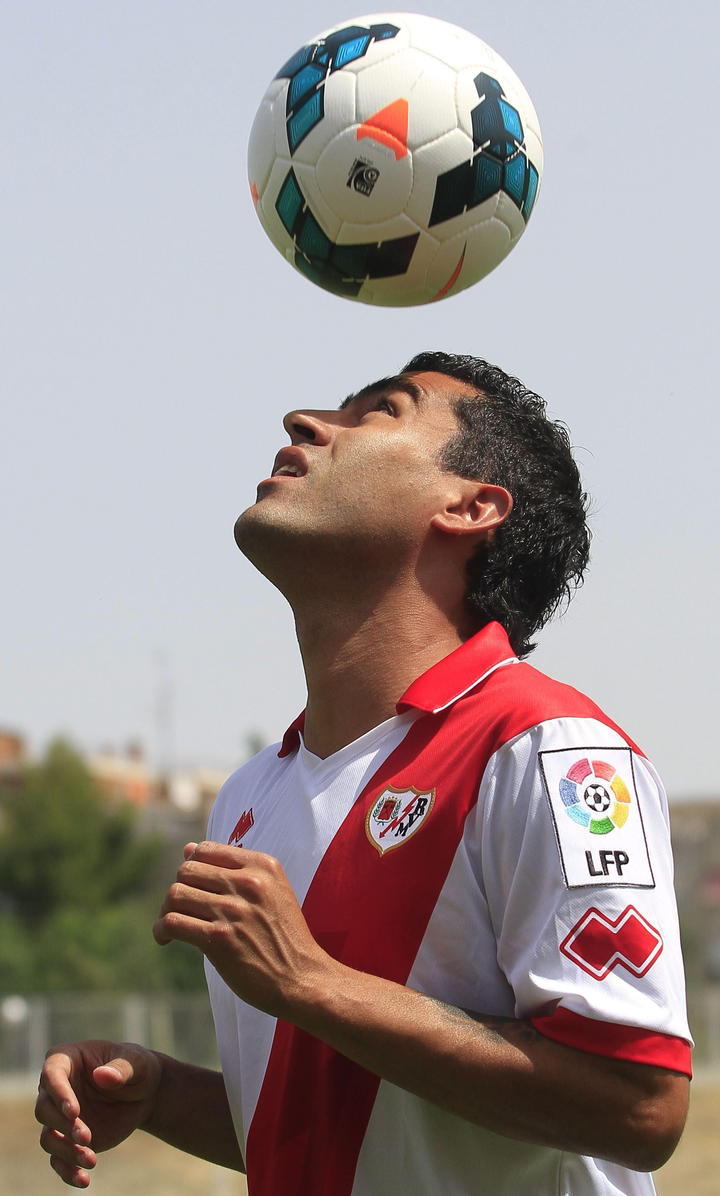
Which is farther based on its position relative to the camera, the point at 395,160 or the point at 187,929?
the point at 395,160

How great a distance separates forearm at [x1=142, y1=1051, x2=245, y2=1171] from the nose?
1595 mm

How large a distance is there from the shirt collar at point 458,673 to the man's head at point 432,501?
0.24 meters

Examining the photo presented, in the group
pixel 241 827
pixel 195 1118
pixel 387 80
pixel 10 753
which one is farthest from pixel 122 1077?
pixel 10 753

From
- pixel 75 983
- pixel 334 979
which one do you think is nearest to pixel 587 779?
pixel 334 979

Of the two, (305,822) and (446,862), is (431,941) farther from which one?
(305,822)

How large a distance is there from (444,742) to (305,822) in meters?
0.42

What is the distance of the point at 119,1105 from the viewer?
3.67m

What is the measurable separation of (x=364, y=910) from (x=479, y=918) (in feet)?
0.82

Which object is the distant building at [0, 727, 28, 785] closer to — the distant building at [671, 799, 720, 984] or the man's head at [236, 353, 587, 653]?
the distant building at [671, 799, 720, 984]

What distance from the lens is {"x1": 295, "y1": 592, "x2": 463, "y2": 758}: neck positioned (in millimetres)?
3629

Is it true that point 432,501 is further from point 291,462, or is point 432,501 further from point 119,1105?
point 119,1105

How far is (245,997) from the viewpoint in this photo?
2.78m

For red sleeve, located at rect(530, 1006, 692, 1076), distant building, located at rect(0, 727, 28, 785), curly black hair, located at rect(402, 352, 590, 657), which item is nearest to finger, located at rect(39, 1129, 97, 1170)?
red sleeve, located at rect(530, 1006, 692, 1076)

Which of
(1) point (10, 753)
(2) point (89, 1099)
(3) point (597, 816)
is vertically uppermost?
(3) point (597, 816)
